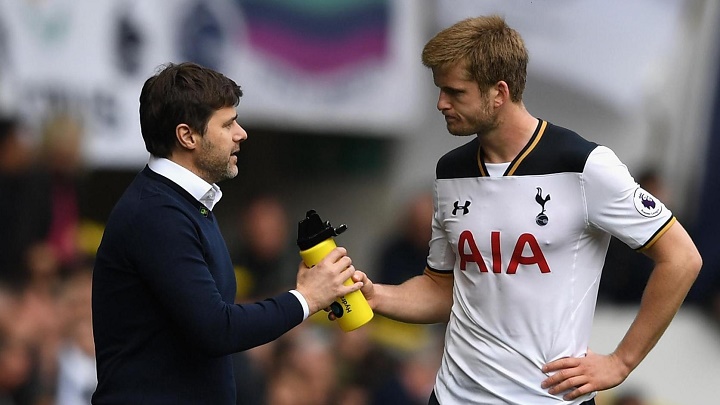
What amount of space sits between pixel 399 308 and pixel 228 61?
Answer: 3.30 meters

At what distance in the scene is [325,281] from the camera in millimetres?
3461

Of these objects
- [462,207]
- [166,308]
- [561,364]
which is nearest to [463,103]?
[462,207]

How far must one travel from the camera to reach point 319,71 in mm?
7441

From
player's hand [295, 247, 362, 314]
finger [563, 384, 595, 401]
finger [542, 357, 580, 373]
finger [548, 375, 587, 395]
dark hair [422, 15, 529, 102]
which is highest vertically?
dark hair [422, 15, 529, 102]

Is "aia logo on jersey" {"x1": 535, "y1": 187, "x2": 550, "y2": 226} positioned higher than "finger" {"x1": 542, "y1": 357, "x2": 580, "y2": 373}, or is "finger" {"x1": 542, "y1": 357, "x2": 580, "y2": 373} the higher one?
"aia logo on jersey" {"x1": 535, "y1": 187, "x2": 550, "y2": 226}

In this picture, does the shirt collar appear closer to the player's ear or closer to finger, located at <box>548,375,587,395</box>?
the player's ear

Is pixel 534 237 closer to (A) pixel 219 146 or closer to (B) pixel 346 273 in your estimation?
(B) pixel 346 273

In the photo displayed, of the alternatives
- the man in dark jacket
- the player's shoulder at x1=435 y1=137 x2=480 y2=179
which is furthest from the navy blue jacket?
the player's shoulder at x1=435 y1=137 x2=480 y2=179

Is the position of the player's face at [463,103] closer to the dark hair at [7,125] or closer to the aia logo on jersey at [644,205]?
the aia logo on jersey at [644,205]

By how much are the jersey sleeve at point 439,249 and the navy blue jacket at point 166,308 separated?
0.68m

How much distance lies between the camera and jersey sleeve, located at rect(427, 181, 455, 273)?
3840 millimetres

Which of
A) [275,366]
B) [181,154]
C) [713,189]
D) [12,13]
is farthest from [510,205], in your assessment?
[713,189]

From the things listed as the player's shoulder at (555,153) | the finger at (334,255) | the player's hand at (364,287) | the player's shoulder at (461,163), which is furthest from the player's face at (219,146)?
the player's shoulder at (555,153)

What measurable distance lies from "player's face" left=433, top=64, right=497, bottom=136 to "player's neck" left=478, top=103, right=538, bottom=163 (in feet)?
0.09
